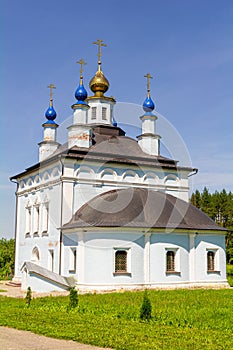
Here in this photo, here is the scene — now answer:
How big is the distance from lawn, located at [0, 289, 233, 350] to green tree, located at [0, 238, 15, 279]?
1789cm

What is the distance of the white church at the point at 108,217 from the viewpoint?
18.6 m

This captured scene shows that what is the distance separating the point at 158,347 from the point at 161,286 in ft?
39.2

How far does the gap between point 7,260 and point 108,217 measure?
16317mm

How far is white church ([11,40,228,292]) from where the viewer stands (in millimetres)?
18594

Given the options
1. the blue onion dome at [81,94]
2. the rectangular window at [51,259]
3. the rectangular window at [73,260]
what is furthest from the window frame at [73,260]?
the blue onion dome at [81,94]

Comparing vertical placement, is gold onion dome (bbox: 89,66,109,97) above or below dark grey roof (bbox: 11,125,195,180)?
above

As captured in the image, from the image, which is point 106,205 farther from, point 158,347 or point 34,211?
point 158,347

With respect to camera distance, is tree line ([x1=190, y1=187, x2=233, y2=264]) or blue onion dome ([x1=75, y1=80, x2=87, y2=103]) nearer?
blue onion dome ([x1=75, y1=80, x2=87, y2=103])

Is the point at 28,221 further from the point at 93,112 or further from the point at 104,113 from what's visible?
the point at 104,113

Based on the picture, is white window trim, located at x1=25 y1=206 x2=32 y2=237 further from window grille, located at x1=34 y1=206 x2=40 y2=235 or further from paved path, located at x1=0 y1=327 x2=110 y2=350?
paved path, located at x1=0 y1=327 x2=110 y2=350

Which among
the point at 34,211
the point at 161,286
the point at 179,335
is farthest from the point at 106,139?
the point at 179,335

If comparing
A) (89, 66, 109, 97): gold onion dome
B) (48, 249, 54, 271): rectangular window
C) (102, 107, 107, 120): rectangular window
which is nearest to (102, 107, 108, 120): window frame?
(102, 107, 107, 120): rectangular window

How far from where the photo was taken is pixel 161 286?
19.1 meters

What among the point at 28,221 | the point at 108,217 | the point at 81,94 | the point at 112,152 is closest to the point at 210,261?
the point at 108,217
